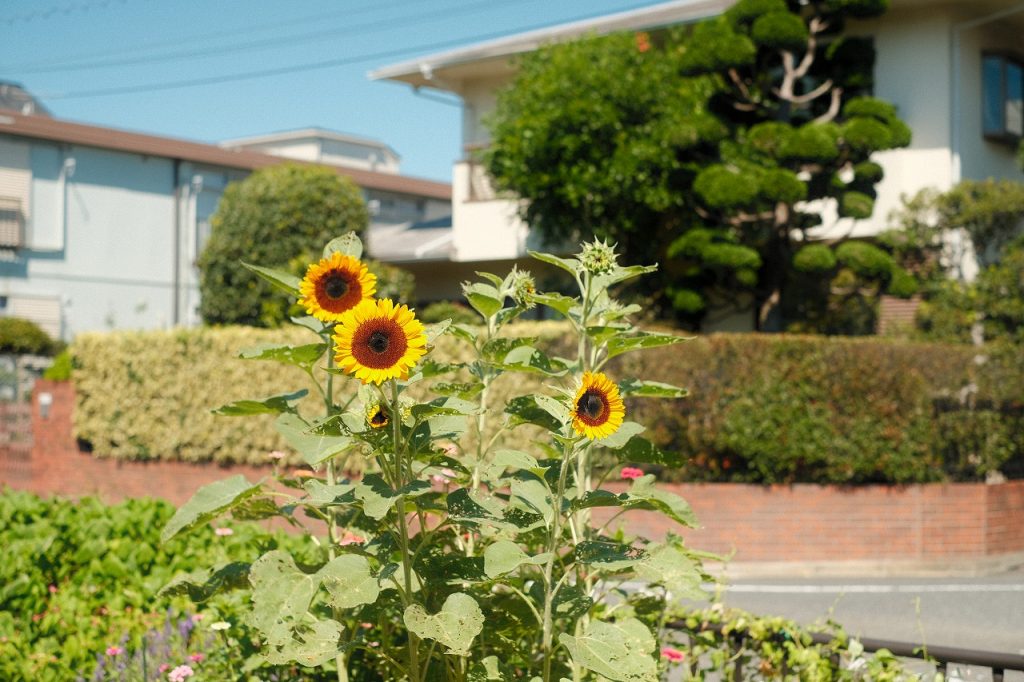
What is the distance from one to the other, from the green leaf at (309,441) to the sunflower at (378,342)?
348 mm

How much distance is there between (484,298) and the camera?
11.8 feet

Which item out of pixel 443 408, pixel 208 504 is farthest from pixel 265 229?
pixel 443 408

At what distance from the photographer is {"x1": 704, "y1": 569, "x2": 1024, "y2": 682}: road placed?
9578 mm

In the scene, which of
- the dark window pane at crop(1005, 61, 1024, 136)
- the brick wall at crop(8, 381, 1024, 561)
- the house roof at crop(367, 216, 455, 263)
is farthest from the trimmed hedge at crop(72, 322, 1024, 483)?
the house roof at crop(367, 216, 455, 263)

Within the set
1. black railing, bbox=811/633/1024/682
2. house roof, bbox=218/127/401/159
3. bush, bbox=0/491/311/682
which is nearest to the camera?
black railing, bbox=811/633/1024/682

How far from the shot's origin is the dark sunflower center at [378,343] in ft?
9.53

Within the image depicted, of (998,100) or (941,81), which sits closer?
(941,81)

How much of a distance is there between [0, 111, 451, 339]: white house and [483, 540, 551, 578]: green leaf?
23.9 meters

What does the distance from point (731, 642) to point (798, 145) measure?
10627 millimetres

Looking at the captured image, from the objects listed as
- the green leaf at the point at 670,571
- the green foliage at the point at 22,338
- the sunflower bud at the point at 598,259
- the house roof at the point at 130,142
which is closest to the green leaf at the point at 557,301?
the sunflower bud at the point at 598,259

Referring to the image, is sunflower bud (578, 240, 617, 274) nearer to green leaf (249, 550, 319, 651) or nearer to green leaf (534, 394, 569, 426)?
green leaf (534, 394, 569, 426)

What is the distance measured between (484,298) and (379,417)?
551mm

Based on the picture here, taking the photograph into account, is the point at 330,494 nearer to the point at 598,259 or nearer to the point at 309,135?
the point at 598,259

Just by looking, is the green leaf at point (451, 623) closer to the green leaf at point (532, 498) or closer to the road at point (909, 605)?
the green leaf at point (532, 498)
